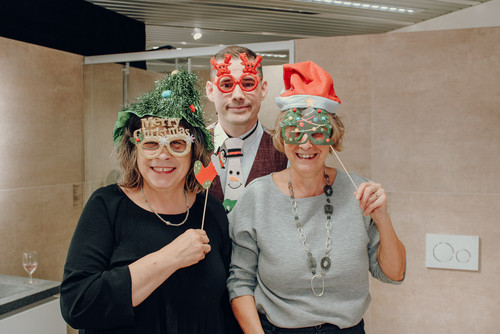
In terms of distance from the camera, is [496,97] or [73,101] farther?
[73,101]

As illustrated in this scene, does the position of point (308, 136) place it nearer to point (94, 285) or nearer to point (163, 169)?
point (163, 169)

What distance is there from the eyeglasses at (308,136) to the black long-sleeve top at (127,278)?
1.17 feet

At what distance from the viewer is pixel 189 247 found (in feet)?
3.65

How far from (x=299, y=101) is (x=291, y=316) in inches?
25.7

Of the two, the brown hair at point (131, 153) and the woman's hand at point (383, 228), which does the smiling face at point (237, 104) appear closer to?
the brown hair at point (131, 153)

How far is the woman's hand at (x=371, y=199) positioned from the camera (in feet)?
3.89

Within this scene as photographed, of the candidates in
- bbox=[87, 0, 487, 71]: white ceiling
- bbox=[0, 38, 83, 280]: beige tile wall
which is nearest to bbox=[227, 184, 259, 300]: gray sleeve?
bbox=[0, 38, 83, 280]: beige tile wall

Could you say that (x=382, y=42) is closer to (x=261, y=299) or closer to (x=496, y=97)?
(x=496, y=97)

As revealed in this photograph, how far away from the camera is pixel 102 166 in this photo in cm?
316

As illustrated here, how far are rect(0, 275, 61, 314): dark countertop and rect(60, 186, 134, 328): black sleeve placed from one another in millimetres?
1092

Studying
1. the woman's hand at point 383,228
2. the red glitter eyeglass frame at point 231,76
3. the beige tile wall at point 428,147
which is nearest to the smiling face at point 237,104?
the red glitter eyeglass frame at point 231,76

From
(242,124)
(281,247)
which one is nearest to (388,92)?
(242,124)

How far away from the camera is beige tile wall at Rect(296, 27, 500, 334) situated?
2.30 meters

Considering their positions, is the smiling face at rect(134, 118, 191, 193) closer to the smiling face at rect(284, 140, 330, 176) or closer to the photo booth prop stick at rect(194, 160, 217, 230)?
the photo booth prop stick at rect(194, 160, 217, 230)
